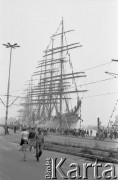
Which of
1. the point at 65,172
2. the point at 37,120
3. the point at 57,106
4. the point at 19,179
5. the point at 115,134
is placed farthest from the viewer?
the point at 37,120

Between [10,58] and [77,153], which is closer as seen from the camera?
[77,153]

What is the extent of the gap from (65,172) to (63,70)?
64809mm

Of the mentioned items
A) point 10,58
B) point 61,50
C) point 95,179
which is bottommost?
point 95,179

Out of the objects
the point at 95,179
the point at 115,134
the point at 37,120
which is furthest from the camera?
the point at 37,120

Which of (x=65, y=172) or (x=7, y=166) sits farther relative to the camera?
(x=7, y=166)

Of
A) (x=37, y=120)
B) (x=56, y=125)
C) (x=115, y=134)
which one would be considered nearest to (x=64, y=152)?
(x=115, y=134)

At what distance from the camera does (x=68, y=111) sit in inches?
3194

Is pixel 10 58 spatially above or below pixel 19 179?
above

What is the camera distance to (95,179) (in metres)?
10.4

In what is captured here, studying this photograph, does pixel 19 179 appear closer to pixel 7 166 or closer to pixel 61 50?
pixel 7 166

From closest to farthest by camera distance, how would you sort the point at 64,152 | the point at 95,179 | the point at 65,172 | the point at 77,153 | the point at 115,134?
the point at 95,179 < the point at 65,172 < the point at 77,153 < the point at 64,152 < the point at 115,134

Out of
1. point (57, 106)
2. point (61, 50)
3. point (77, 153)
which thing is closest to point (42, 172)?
point (77, 153)

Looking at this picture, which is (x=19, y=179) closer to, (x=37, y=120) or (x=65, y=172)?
(x=65, y=172)

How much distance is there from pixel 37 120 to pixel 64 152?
76.9m
